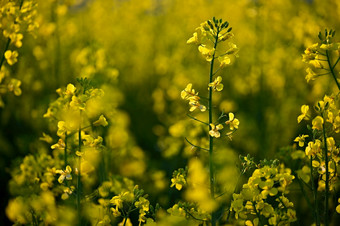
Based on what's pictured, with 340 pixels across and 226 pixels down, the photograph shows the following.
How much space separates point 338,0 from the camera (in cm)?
428

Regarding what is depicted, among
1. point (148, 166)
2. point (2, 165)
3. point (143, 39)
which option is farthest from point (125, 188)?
point (143, 39)

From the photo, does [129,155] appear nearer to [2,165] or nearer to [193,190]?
[2,165]

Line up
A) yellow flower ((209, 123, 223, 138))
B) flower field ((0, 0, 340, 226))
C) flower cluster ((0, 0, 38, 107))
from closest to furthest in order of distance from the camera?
yellow flower ((209, 123, 223, 138)) < flower field ((0, 0, 340, 226)) < flower cluster ((0, 0, 38, 107))

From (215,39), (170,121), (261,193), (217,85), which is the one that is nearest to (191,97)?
(217,85)

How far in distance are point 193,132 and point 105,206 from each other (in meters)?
1.03

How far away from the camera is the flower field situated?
1.90 m

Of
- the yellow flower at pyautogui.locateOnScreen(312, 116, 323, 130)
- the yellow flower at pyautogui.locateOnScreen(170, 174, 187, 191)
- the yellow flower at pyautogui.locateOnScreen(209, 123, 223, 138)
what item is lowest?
the yellow flower at pyautogui.locateOnScreen(170, 174, 187, 191)

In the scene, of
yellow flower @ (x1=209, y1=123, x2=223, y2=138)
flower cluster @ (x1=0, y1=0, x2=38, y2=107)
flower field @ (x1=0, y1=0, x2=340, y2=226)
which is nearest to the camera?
yellow flower @ (x1=209, y1=123, x2=223, y2=138)

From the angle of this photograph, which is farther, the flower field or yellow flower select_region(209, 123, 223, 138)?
the flower field

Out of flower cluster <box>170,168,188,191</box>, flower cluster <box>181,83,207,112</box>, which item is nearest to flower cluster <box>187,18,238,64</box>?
flower cluster <box>181,83,207,112</box>

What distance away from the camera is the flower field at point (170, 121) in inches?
74.9

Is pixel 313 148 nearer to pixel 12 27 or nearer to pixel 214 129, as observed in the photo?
pixel 214 129

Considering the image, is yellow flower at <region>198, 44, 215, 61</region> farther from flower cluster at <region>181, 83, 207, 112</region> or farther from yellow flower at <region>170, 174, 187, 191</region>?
yellow flower at <region>170, 174, 187, 191</region>

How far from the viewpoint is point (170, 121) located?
16.3 ft
